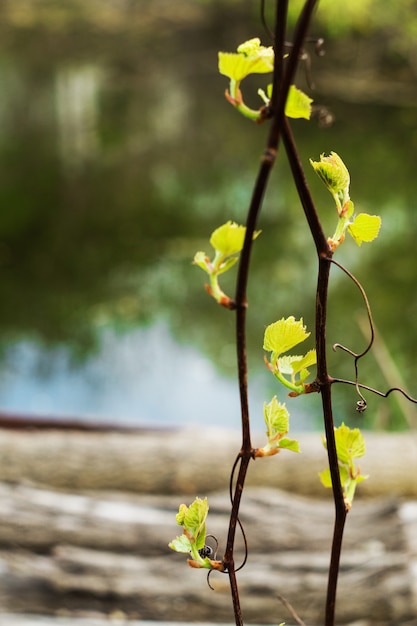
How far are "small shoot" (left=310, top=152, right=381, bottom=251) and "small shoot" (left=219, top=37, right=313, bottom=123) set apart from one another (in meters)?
0.03

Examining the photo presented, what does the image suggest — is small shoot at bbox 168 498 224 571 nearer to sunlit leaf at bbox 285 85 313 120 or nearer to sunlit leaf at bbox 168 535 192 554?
sunlit leaf at bbox 168 535 192 554

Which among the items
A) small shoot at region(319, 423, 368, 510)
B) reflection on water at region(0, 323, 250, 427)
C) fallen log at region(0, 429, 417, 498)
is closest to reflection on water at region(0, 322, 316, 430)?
reflection on water at region(0, 323, 250, 427)

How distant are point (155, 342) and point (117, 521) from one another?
9.46ft

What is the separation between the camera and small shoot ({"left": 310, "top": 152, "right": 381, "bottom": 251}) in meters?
0.33

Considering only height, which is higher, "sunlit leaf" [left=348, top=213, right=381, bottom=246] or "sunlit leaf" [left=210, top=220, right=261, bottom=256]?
"sunlit leaf" [left=348, top=213, right=381, bottom=246]

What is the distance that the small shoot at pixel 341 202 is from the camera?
327 mm

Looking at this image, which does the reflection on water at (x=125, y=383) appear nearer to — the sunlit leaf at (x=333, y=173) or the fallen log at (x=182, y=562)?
the fallen log at (x=182, y=562)

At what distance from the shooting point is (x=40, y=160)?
7184 millimetres

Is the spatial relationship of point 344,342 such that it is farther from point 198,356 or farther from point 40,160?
point 40,160

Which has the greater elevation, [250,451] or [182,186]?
[182,186]

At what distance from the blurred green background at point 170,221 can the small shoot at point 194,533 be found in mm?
436

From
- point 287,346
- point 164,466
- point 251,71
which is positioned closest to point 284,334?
point 287,346

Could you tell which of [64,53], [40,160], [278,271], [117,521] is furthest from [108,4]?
[117,521]

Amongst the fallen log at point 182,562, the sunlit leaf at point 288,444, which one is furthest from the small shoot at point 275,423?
the fallen log at point 182,562
